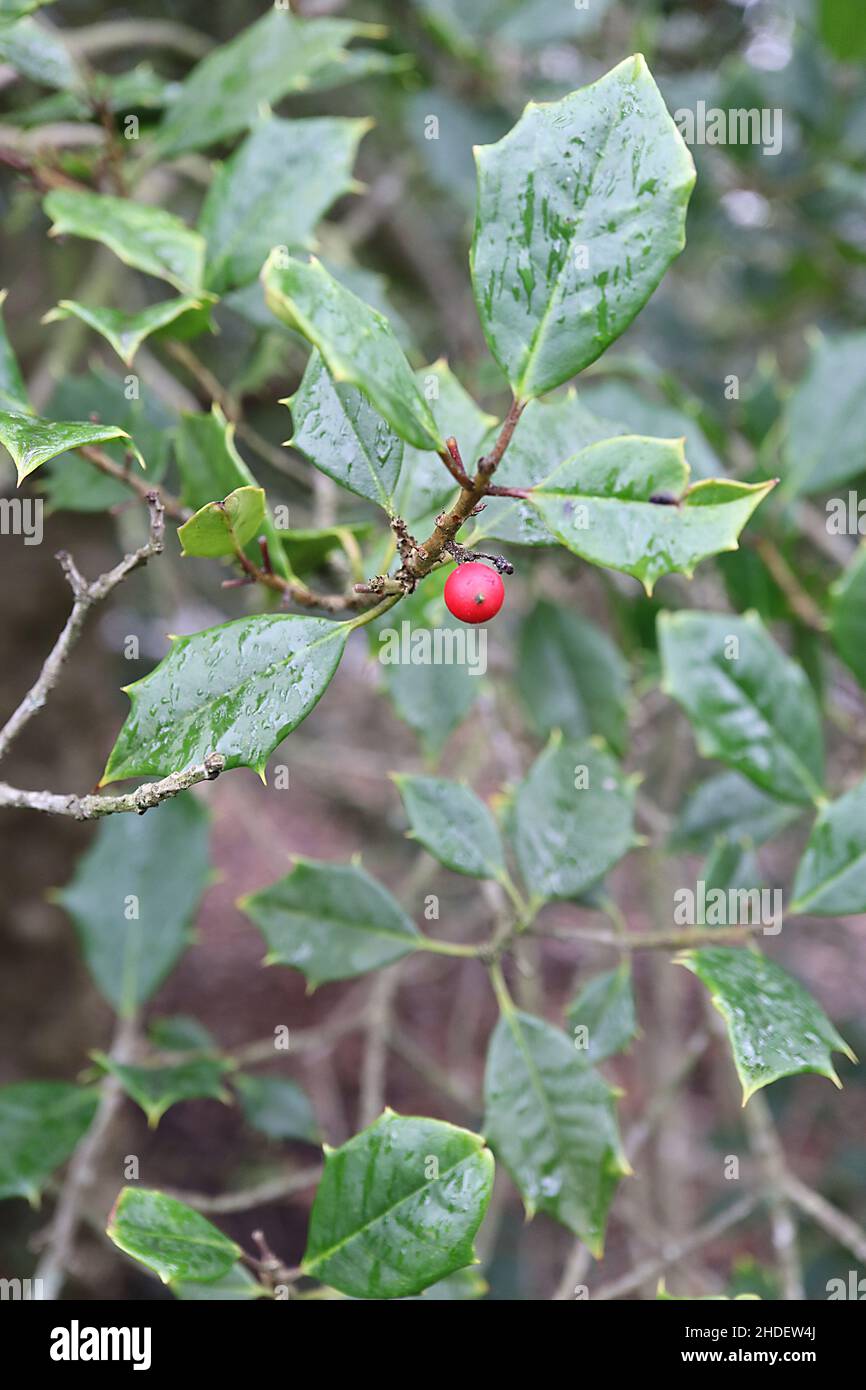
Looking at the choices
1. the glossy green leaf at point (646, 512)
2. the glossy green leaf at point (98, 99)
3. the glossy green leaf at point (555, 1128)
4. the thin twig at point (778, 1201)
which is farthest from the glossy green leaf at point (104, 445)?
the thin twig at point (778, 1201)

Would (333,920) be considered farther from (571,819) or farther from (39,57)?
(39,57)

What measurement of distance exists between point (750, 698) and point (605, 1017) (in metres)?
0.30

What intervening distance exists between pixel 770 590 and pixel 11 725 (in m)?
0.83

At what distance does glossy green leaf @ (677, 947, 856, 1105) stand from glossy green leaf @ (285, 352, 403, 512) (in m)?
0.36

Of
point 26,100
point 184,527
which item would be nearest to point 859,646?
point 184,527

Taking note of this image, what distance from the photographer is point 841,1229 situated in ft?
2.99

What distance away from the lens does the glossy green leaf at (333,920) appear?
85 centimetres

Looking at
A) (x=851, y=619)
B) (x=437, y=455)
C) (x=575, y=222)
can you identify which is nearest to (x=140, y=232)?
(x=437, y=455)

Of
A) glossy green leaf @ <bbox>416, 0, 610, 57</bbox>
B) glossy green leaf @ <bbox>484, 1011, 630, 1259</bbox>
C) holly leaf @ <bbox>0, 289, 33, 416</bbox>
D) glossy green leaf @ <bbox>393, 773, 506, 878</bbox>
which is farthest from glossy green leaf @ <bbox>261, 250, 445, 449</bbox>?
glossy green leaf @ <bbox>416, 0, 610, 57</bbox>

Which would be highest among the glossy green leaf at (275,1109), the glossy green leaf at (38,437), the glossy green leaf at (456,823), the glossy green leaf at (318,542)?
the glossy green leaf at (318,542)

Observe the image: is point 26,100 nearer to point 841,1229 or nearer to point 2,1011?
point 2,1011

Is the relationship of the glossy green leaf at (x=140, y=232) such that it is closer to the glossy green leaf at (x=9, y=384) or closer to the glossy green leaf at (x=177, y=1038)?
the glossy green leaf at (x=9, y=384)

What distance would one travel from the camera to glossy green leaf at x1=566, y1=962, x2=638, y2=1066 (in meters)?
0.88

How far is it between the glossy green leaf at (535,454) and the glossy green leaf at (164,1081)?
58cm
